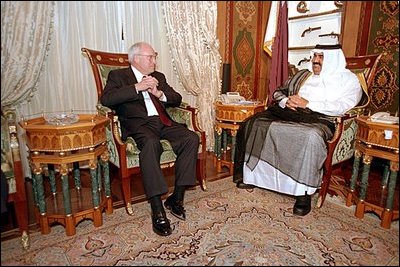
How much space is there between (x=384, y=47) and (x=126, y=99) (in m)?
2.23

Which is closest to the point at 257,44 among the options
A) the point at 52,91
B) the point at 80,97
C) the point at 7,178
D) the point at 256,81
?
the point at 256,81

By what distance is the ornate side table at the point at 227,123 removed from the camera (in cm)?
242

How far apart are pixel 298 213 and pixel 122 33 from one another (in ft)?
6.16

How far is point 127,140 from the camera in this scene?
1.91 m

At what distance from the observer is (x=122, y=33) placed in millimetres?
2307

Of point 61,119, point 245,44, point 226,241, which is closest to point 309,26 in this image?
point 245,44

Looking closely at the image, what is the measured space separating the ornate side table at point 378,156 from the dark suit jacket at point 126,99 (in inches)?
50.7

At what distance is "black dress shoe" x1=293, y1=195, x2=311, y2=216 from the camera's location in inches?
73.3

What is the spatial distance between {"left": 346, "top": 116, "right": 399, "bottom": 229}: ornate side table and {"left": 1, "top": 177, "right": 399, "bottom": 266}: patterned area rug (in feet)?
0.28

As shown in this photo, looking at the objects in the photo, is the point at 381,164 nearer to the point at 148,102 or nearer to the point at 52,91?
the point at 148,102

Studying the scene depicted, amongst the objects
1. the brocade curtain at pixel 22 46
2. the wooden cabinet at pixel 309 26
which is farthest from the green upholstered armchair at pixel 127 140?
the wooden cabinet at pixel 309 26

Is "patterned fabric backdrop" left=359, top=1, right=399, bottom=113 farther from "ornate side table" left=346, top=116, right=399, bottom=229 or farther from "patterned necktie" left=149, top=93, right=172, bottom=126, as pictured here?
"patterned necktie" left=149, top=93, right=172, bottom=126

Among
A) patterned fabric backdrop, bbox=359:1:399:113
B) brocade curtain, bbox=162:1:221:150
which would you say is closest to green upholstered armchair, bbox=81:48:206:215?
brocade curtain, bbox=162:1:221:150

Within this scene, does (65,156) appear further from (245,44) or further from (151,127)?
(245,44)
